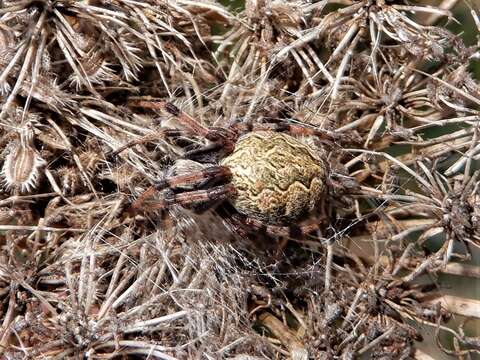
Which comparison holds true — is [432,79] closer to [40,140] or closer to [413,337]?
[413,337]

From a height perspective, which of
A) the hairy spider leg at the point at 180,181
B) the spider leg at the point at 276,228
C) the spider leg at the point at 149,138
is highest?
the spider leg at the point at 149,138

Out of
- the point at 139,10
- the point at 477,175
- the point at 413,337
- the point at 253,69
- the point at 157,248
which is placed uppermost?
the point at 139,10

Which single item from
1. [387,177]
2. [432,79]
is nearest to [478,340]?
[387,177]

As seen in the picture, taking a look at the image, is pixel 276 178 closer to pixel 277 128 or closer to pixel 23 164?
pixel 277 128

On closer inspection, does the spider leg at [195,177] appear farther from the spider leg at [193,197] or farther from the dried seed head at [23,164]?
the dried seed head at [23,164]

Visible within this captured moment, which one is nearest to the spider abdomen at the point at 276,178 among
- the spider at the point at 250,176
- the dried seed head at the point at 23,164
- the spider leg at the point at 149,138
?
the spider at the point at 250,176

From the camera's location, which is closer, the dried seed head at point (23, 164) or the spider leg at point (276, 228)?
the dried seed head at point (23, 164)

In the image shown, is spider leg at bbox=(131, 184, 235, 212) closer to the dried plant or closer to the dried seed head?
the dried plant
